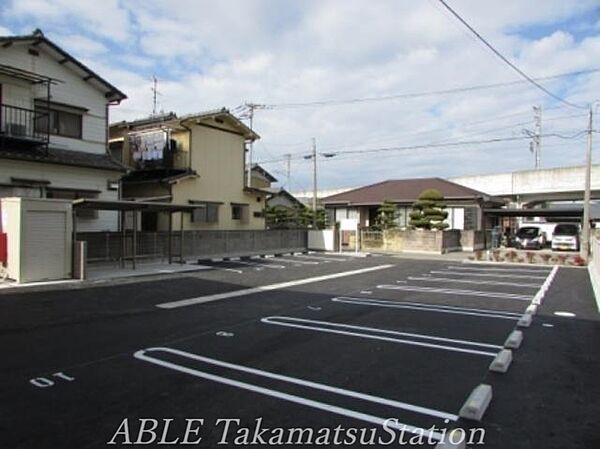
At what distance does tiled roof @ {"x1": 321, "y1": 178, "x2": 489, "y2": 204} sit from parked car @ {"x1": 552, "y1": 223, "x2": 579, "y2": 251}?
188 inches

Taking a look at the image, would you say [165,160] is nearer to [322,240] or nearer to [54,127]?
[54,127]

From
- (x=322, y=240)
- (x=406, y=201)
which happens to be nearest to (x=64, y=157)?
(x=322, y=240)

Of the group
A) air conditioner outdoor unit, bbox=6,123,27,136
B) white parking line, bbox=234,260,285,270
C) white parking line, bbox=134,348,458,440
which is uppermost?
air conditioner outdoor unit, bbox=6,123,27,136

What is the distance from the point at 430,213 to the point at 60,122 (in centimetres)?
1852

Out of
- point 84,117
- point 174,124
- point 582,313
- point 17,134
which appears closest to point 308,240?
point 174,124

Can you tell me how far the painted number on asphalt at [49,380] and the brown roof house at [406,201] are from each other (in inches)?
1094

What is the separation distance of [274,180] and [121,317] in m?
33.1

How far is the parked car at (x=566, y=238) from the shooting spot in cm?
2798

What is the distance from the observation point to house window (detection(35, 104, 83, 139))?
15766mm

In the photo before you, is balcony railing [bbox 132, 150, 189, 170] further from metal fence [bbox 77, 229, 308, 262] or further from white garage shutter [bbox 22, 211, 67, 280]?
white garage shutter [bbox 22, 211, 67, 280]

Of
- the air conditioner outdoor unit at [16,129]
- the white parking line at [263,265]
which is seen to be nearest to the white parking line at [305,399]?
the white parking line at [263,265]

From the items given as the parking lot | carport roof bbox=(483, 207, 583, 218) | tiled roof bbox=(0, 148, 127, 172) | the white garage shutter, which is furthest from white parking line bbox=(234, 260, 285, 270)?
carport roof bbox=(483, 207, 583, 218)

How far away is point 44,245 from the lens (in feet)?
38.0

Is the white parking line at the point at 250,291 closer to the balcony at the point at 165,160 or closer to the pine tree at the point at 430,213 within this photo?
the balcony at the point at 165,160
